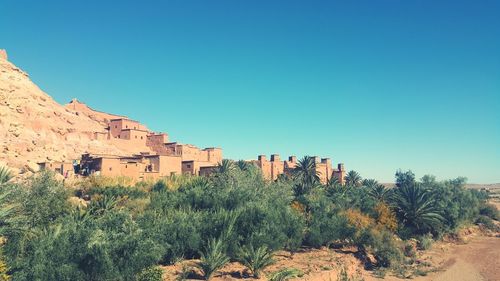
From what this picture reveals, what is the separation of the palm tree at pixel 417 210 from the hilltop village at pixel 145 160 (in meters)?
16.2

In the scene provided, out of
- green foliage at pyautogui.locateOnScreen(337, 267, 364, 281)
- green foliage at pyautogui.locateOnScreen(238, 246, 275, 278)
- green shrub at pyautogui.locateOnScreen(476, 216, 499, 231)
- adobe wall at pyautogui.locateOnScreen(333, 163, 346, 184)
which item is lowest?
green shrub at pyautogui.locateOnScreen(476, 216, 499, 231)

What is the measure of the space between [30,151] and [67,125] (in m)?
6.98

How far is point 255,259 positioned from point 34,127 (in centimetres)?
3635

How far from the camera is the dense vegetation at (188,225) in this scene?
9906 mm

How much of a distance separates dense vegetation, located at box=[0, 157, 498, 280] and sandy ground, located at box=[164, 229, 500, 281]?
0.65 meters

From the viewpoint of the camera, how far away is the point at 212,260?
12.7 meters

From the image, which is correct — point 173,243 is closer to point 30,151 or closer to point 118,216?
point 118,216

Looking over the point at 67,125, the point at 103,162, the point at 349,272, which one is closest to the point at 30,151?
the point at 67,125

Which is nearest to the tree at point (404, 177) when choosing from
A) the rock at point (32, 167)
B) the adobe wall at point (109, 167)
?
the adobe wall at point (109, 167)

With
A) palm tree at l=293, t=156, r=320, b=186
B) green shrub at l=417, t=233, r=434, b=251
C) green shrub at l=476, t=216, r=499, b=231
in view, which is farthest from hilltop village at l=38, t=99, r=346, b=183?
green shrub at l=417, t=233, r=434, b=251

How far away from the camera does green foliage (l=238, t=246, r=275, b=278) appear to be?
1335 centimetres

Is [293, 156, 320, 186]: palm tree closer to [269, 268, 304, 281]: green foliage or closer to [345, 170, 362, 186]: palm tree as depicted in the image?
[345, 170, 362, 186]: palm tree

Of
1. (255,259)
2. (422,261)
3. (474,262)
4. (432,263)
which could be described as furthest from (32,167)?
(474,262)

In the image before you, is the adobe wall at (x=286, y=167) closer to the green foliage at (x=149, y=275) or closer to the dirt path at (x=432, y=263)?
the dirt path at (x=432, y=263)
